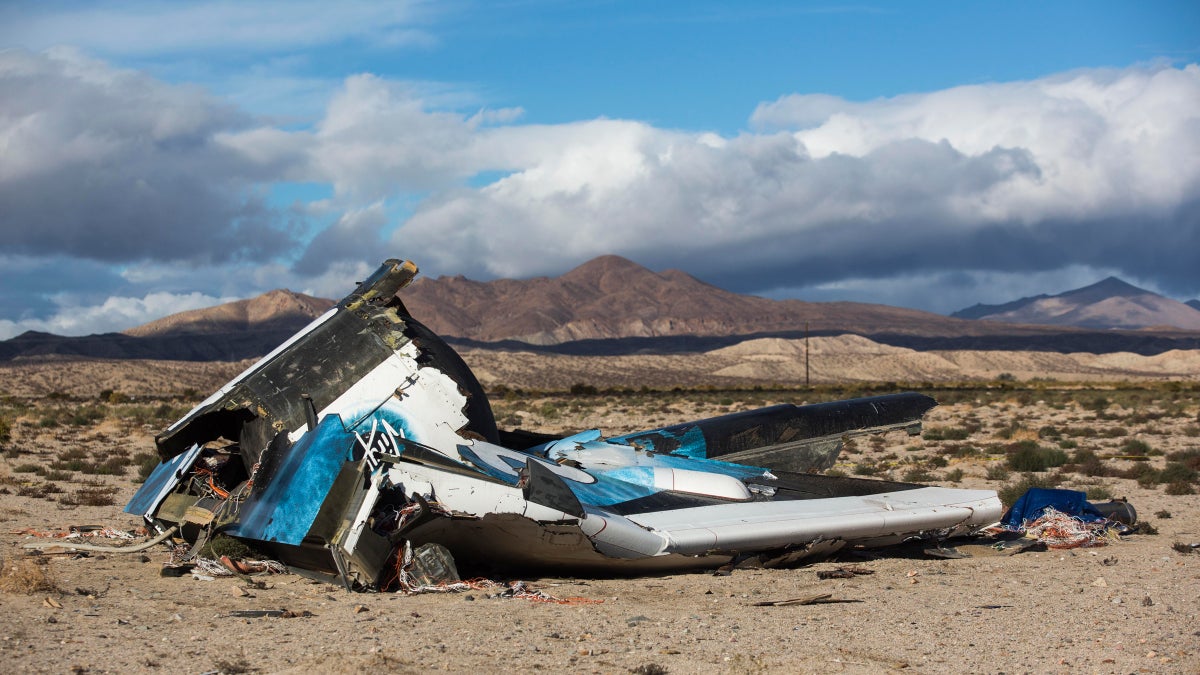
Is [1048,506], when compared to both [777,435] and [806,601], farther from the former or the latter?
[806,601]

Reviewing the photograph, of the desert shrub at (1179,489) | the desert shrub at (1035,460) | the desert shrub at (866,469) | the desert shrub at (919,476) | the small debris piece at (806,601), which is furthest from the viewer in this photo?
the desert shrub at (1035,460)

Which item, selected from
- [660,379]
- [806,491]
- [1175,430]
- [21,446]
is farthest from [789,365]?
[806,491]

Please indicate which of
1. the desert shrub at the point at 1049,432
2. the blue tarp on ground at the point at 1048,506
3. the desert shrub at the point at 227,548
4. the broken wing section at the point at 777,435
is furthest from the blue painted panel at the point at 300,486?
the desert shrub at the point at 1049,432

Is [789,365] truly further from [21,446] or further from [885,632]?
[885,632]

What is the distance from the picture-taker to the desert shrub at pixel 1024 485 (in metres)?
17.4

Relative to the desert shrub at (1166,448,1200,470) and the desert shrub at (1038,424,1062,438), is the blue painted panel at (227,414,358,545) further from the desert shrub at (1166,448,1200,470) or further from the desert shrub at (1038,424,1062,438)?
the desert shrub at (1038,424,1062,438)

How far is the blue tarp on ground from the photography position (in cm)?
1405

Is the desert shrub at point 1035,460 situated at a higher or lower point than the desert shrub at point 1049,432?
higher

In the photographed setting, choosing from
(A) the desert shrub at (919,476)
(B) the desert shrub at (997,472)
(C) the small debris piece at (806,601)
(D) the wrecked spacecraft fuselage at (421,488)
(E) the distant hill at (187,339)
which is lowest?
(B) the desert shrub at (997,472)

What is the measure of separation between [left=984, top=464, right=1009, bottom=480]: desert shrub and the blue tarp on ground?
6.57 meters

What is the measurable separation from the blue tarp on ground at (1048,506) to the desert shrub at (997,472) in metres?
6.57

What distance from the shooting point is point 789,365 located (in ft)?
458

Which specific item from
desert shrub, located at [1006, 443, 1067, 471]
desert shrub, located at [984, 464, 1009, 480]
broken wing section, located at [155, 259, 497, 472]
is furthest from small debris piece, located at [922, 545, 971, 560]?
desert shrub, located at [1006, 443, 1067, 471]

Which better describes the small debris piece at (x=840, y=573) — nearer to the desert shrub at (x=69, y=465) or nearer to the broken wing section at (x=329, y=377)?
the broken wing section at (x=329, y=377)
